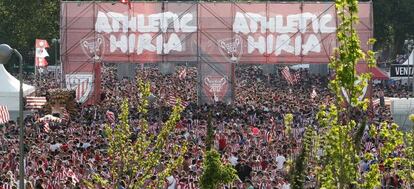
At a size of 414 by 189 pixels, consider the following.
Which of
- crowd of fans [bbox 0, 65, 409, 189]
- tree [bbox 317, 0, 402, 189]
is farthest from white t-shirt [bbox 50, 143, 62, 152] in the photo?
tree [bbox 317, 0, 402, 189]

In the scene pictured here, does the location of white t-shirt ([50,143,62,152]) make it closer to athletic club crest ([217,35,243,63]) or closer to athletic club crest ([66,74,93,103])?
athletic club crest ([66,74,93,103])

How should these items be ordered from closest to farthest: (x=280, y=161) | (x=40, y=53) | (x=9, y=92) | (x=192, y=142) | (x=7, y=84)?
1. (x=280, y=161)
2. (x=192, y=142)
3. (x=9, y=92)
4. (x=7, y=84)
5. (x=40, y=53)

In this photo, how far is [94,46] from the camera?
49.2 m

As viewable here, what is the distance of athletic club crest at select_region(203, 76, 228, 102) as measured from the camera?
1914 inches

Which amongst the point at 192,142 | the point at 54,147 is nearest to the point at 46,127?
the point at 192,142

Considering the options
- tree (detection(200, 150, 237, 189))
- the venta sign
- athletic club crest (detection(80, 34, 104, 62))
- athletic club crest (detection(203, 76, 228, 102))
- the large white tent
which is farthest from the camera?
athletic club crest (detection(80, 34, 104, 62))

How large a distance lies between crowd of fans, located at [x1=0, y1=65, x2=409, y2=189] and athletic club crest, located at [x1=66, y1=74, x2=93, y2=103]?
822 mm

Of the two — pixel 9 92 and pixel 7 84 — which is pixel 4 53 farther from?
pixel 7 84

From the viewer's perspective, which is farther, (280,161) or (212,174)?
(280,161)

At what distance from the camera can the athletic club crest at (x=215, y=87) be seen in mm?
48625

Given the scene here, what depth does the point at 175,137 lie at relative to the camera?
32.3m

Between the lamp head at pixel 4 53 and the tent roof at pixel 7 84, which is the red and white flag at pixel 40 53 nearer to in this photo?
the tent roof at pixel 7 84

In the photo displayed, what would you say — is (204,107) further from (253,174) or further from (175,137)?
(253,174)

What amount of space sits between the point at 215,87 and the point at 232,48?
5.70 feet
